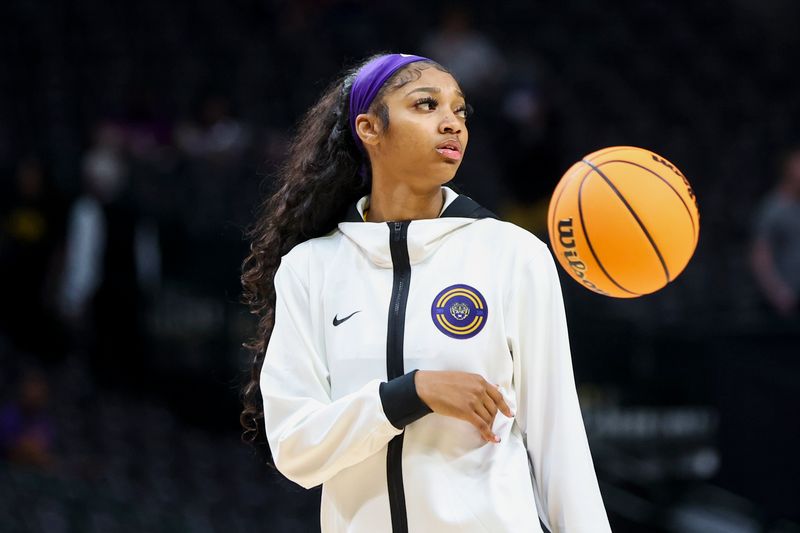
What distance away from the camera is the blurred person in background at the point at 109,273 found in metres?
10.0

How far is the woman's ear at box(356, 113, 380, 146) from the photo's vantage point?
11.4ft

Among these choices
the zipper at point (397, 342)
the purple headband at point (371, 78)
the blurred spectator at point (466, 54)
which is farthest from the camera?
the blurred spectator at point (466, 54)

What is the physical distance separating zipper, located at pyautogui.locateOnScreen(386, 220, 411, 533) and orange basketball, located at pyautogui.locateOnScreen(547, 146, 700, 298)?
0.54 metres

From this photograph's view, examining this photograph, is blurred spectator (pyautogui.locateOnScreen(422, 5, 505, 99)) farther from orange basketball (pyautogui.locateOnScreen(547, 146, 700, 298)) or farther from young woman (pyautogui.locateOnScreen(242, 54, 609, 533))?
young woman (pyautogui.locateOnScreen(242, 54, 609, 533))

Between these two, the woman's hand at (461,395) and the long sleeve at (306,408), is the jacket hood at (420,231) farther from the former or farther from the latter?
the woman's hand at (461,395)

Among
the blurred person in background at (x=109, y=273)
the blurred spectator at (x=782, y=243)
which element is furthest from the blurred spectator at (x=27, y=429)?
the blurred spectator at (x=782, y=243)

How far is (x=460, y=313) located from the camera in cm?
318

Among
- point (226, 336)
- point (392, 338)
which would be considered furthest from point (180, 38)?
point (392, 338)

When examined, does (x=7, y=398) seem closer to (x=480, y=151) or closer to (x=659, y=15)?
(x=480, y=151)

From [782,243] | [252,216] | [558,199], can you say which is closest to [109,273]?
[252,216]

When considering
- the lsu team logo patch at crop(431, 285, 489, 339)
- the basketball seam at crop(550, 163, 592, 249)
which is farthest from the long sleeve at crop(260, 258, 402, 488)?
the basketball seam at crop(550, 163, 592, 249)

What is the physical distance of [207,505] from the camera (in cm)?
895

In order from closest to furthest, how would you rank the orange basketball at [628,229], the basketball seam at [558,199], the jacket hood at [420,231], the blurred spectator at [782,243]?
the jacket hood at [420,231]
the orange basketball at [628,229]
the basketball seam at [558,199]
the blurred spectator at [782,243]

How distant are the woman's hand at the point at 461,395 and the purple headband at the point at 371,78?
2.70 ft
